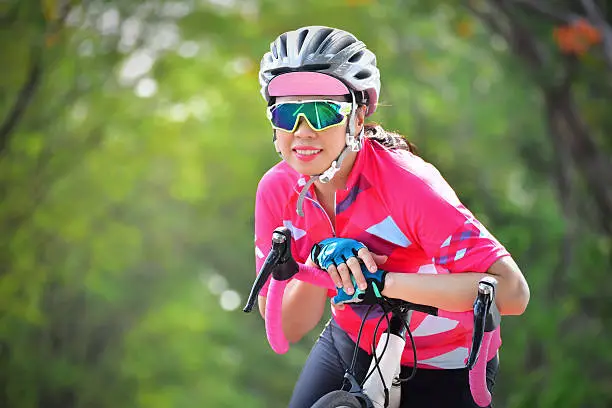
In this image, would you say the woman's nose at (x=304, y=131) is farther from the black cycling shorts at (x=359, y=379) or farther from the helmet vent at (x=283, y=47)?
the black cycling shorts at (x=359, y=379)

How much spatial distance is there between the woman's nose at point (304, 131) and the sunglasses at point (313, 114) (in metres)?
0.01

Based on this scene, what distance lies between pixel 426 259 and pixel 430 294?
0.29 meters

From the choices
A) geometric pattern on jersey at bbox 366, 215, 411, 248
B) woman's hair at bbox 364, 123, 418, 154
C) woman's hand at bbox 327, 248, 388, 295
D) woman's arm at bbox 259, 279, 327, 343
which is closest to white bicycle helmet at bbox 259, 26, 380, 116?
woman's hair at bbox 364, 123, 418, 154

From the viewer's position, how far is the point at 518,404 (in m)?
13.7

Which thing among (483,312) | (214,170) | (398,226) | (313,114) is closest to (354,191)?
(398,226)

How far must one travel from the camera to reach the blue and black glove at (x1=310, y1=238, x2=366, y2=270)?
3.41m

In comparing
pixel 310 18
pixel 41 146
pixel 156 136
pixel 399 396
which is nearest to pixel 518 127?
pixel 310 18

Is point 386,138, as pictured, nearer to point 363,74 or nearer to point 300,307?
point 363,74

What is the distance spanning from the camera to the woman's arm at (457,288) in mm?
3377

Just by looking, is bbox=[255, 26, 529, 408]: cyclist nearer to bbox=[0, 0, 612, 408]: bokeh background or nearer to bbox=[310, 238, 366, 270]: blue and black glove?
bbox=[310, 238, 366, 270]: blue and black glove

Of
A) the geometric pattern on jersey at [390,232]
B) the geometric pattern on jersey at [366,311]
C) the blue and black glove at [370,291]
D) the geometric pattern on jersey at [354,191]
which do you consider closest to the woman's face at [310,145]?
the geometric pattern on jersey at [354,191]

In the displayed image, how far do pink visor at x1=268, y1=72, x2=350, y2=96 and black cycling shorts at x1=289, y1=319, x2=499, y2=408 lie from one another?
93 centimetres

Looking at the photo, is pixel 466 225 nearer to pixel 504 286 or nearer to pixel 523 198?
pixel 504 286

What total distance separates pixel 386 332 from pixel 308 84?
0.83 meters
